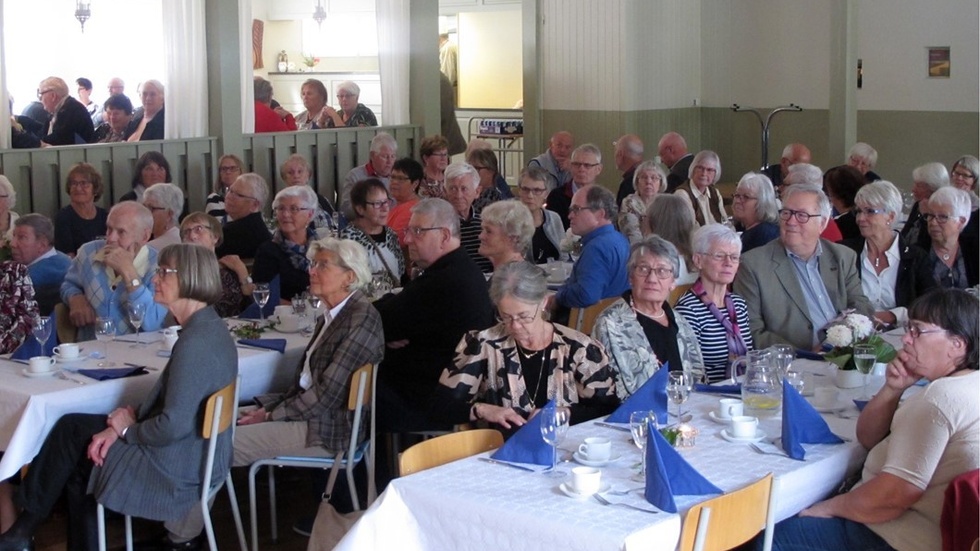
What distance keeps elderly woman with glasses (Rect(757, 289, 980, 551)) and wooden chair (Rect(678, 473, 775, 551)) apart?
0.27 m

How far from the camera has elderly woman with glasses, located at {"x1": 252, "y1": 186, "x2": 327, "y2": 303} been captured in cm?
652

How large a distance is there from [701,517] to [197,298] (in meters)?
2.14

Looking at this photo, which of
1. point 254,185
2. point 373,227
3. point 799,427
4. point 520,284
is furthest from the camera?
point 254,185

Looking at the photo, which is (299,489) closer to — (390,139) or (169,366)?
(169,366)

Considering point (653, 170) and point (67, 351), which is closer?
point (67, 351)

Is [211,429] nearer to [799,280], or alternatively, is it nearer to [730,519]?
[730,519]

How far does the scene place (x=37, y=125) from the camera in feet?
35.9

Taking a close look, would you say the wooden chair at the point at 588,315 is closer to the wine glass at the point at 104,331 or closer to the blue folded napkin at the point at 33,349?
the wine glass at the point at 104,331

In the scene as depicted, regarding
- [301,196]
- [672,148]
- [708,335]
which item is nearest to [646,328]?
[708,335]

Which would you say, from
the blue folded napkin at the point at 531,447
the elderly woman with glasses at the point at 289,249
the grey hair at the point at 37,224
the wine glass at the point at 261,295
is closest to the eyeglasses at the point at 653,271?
the blue folded napkin at the point at 531,447

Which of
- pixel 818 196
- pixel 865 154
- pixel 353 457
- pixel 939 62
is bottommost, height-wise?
pixel 353 457

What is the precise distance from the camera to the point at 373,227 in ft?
22.3

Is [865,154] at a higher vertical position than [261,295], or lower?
higher

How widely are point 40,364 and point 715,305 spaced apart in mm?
2541
